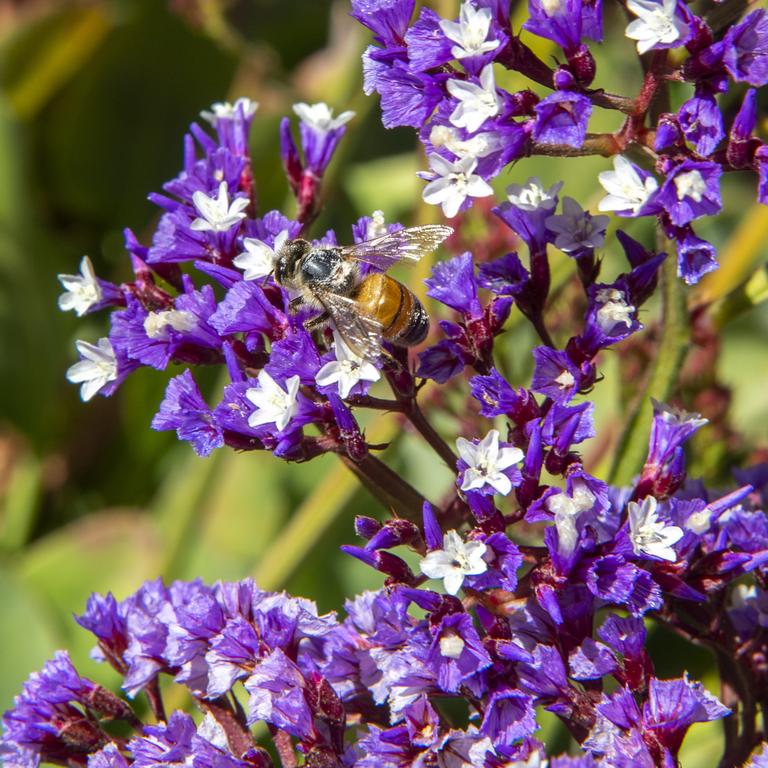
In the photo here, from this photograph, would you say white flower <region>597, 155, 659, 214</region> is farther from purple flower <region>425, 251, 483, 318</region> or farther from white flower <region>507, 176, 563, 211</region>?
purple flower <region>425, 251, 483, 318</region>

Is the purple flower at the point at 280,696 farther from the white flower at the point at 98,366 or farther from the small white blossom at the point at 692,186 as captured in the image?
the small white blossom at the point at 692,186

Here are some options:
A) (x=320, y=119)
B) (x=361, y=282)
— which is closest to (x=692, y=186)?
(x=361, y=282)

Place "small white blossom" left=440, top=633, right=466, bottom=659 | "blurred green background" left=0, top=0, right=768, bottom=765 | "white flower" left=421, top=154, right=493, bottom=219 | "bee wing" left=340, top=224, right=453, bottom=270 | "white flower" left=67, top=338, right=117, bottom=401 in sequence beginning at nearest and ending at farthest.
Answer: "small white blossom" left=440, top=633, right=466, bottom=659
"white flower" left=421, top=154, right=493, bottom=219
"white flower" left=67, top=338, right=117, bottom=401
"bee wing" left=340, top=224, right=453, bottom=270
"blurred green background" left=0, top=0, right=768, bottom=765

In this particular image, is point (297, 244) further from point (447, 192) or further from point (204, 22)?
point (204, 22)

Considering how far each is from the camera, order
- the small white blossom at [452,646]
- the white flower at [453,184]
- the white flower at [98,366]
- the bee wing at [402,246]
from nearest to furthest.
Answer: the small white blossom at [452,646] → the white flower at [453,184] → the white flower at [98,366] → the bee wing at [402,246]

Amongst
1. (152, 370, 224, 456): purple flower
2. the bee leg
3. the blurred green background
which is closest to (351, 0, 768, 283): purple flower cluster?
the bee leg

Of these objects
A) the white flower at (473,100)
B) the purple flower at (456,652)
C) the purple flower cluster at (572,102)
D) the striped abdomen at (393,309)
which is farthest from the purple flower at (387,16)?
the purple flower at (456,652)
